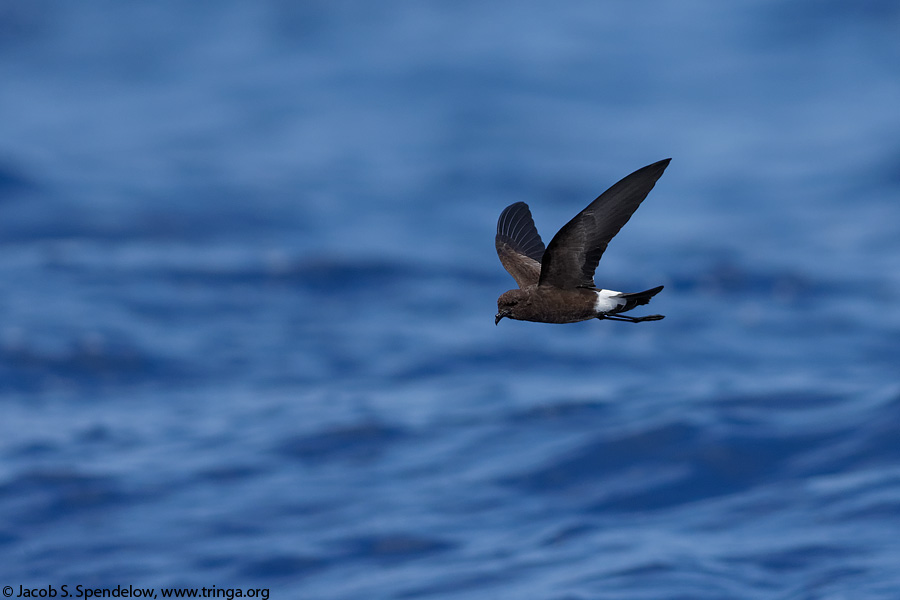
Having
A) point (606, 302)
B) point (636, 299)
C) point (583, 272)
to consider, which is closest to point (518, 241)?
point (583, 272)

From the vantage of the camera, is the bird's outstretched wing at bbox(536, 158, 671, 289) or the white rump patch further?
the white rump patch

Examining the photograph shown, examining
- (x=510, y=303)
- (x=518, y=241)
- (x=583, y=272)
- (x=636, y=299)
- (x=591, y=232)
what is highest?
(x=518, y=241)

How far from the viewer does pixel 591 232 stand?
7488 millimetres

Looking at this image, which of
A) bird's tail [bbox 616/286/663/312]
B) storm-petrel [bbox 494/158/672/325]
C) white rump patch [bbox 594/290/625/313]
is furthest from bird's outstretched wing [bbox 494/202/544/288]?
bird's tail [bbox 616/286/663/312]

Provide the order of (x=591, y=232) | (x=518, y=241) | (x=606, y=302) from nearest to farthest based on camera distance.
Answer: (x=591, y=232) < (x=606, y=302) < (x=518, y=241)

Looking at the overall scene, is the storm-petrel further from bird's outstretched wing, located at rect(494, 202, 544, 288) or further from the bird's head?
bird's outstretched wing, located at rect(494, 202, 544, 288)

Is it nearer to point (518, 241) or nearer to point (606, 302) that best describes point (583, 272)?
point (606, 302)

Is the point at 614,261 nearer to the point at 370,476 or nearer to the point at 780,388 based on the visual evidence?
the point at 780,388

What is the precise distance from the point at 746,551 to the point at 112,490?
639 inches

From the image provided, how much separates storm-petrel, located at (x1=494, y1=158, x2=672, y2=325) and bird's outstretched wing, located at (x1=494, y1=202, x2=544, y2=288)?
103 cm

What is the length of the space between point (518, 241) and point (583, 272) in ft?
6.16

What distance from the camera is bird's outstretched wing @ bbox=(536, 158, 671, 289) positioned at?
24.0 ft

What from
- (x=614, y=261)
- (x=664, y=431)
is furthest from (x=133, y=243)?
(x=664, y=431)

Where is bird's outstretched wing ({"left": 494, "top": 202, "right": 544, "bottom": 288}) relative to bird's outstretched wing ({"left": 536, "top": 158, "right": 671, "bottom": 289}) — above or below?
above
